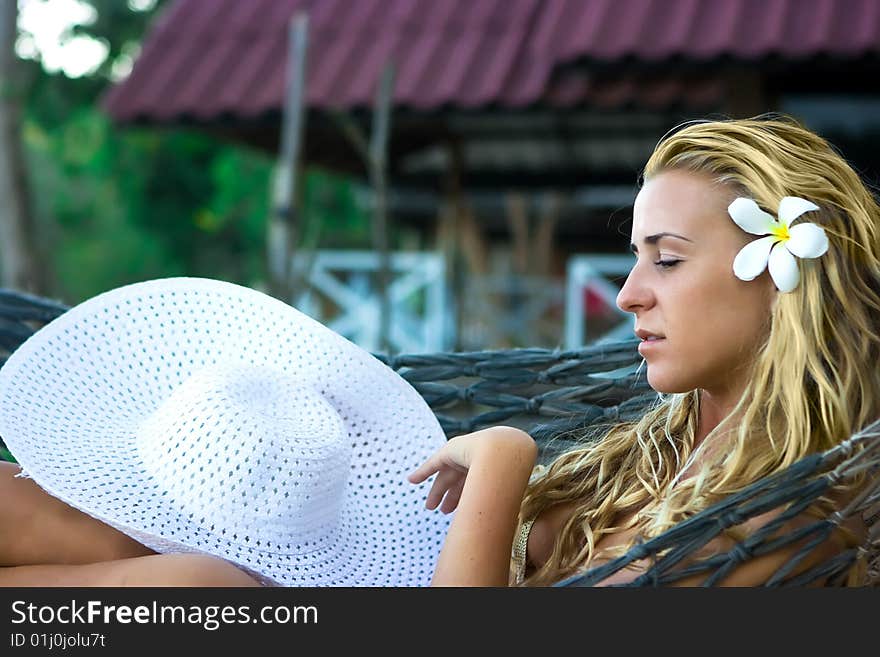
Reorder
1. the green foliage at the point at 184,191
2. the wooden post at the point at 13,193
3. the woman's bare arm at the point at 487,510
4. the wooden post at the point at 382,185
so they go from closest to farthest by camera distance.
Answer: the woman's bare arm at the point at 487,510
the wooden post at the point at 382,185
the wooden post at the point at 13,193
the green foliage at the point at 184,191

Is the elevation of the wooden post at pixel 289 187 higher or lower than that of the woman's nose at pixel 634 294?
higher

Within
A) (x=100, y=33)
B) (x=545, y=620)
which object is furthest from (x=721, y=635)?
(x=100, y=33)

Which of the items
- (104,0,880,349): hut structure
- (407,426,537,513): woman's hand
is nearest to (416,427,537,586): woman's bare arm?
(407,426,537,513): woman's hand

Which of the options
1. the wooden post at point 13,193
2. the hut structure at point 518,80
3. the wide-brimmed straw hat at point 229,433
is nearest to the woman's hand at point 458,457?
the wide-brimmed straw hat at point 229,433

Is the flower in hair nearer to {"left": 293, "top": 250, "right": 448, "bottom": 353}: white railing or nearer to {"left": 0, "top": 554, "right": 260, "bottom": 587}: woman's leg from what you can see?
{"left": 0, "top": 554, "right": 260, "bottom": 587}: woman's leg

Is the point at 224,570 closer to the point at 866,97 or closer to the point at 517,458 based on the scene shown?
the point at 517,458

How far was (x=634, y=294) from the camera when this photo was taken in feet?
5.42

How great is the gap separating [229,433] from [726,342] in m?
0.73

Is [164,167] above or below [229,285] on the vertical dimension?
above

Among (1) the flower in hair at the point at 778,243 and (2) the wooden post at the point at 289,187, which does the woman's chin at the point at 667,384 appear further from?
(2) the wooden post at the point at 289,187

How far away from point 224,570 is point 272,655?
0.56ft

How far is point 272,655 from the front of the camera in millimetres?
1355

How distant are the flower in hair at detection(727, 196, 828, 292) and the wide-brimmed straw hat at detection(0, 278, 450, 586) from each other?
0.69 metres

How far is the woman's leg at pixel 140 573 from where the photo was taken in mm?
1444
